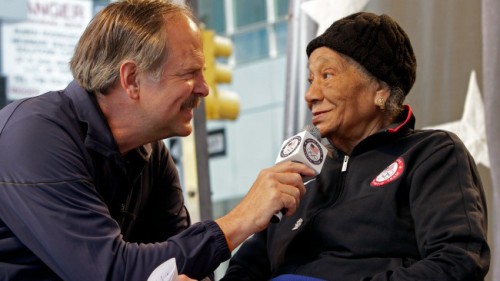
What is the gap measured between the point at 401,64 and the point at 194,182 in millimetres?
1542

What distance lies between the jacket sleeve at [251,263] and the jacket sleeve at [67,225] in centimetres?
40

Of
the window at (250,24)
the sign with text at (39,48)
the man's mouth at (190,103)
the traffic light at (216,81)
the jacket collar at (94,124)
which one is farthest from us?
the window at (250,24)

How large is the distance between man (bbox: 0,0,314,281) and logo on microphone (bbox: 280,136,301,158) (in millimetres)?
42

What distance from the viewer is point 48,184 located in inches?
97.0

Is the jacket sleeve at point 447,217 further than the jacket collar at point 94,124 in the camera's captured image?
No

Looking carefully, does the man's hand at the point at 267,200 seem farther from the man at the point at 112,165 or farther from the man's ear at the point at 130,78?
the man's ear at the point at 130,78

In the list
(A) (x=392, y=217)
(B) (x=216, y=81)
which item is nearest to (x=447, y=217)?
(A) (x=392, y=217)

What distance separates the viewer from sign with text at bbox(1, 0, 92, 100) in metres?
10.9

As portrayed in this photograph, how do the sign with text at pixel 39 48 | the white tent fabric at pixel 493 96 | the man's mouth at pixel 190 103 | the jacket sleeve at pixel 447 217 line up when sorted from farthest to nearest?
1. the sign with text at pixel 39 48
2. the white tent fabric at pixel 493 96
3. the man's mouth at pixel 190 103
4. the jacket sleeve at pixel 447 217

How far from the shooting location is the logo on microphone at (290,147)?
2.53m

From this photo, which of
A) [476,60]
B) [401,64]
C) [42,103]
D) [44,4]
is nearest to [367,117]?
[401,64]

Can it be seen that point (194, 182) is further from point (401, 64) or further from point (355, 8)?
point (401, 64)

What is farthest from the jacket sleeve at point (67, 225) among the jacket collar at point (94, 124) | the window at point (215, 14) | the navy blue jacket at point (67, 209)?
the window at point (215, 14)

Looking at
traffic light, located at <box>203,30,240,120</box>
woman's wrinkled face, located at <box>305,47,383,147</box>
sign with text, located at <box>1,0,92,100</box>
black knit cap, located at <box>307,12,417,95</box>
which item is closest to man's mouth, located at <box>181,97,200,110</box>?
woman's wrinkled face, located at <box>305,47,383,147</box>
